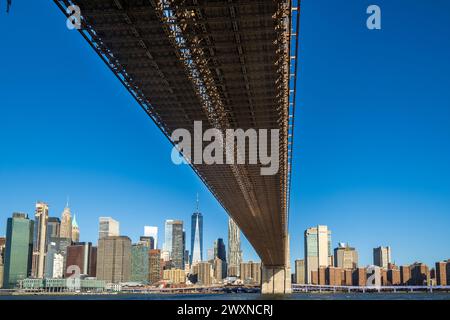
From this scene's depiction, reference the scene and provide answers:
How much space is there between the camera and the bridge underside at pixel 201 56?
2166cm

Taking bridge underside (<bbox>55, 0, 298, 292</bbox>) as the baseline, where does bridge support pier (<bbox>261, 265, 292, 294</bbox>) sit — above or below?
below

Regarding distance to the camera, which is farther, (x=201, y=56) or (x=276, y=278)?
(x=276, y=278)

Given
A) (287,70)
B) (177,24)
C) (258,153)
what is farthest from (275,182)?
(177,24)

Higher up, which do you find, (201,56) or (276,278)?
(201,56)

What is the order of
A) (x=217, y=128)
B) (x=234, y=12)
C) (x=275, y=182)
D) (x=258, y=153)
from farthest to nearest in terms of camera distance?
(x=275, y=182) → (x=258, y=153) → (x=217, y=128) → (x=234, y=12)

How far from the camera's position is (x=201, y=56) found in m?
25.4

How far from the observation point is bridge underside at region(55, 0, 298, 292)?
2166 centimetres

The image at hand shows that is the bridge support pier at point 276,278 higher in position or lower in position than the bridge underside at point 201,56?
lower

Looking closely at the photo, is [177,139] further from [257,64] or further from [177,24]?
[177,24]

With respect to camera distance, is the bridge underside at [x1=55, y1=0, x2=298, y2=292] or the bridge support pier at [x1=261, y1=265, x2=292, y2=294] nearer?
the bridge underside at [x1=55, y1=0, x2=298, y2=292]

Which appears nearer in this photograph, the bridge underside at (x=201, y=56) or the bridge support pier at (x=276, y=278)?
the bridge underside at (x=201, y=56)

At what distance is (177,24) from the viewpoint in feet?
73.3
